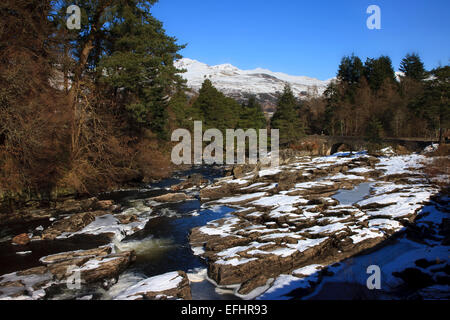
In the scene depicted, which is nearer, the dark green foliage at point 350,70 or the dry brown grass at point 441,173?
the dry brown grass at point 441,173

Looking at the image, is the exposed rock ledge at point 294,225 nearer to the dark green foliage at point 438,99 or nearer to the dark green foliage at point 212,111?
the dark green foliage at point 438,99

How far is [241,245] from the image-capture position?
11156 millimetres

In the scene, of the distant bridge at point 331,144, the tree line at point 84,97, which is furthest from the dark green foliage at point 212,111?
the tree line at point 84,97

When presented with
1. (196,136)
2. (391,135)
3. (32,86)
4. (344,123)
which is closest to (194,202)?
(32,86)

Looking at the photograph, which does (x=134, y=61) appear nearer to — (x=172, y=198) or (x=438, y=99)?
(x=172, y=198)

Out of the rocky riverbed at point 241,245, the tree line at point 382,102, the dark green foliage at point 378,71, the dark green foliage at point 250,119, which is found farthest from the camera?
the dark green foliage at point 378,71

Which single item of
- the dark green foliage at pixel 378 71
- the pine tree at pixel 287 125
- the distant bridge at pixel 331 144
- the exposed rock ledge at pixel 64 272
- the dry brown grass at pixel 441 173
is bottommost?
the exposed rock ledge at pixel 64 272

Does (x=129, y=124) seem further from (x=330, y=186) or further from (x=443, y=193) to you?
(x=443, y=193)

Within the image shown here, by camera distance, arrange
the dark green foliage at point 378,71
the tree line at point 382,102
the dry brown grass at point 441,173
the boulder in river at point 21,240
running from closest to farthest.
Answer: the boulder in river at point 21,240 → the dry brown grass at point 441,173 → the tree line at point 382,102 → the dark green foliage at point 378,71

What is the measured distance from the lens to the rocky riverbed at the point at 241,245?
8.42m

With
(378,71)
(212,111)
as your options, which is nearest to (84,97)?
(212,111)

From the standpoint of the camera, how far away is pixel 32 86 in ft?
49.7

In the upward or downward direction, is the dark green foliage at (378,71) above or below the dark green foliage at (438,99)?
above

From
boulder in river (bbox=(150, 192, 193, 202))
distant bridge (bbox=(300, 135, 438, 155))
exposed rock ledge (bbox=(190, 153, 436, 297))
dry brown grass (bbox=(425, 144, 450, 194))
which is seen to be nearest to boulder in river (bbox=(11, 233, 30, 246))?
exposed rock ledge (bbox=(190, 153, 436, 297))
